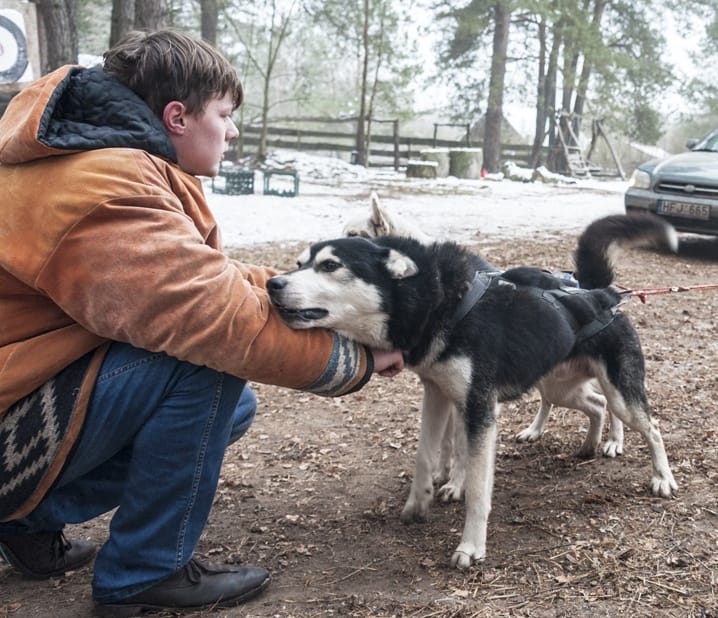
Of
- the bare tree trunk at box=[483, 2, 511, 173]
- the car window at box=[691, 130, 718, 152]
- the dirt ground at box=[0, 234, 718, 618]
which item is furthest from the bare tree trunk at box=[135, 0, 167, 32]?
the bare tree trunk at box=[483, 2, 511, 173]

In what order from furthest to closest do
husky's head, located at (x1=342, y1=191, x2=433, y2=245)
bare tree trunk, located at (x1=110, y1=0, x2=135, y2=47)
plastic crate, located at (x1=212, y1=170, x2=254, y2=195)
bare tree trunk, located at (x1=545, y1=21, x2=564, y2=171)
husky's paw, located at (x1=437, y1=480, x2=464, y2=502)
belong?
bare tree trunk, located at (x1=545, y1=21, x2=564, y2=171), plastic crate, located at (x1=212, y1=170, x2=254, y2=195), bare tree trunk, located at (x1=110, y1=0, x2=135, y2=47), husky's head, located at (x1=342, y1=191, x2=433, y2=245), husky's paw, located at (x1=437, y1=480, x2=464, y2=502)

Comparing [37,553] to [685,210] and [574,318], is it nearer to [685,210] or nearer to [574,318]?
[574,318]

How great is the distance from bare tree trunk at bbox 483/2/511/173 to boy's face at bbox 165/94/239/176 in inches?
894

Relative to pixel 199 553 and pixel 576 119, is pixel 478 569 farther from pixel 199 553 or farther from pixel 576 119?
pixel 576 119

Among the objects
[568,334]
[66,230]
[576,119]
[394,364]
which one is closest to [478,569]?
[394,364]

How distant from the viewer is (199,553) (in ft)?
8.21

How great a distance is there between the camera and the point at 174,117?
6.66 ft

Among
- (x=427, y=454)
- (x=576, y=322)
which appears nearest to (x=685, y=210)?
(x=576, y=322)

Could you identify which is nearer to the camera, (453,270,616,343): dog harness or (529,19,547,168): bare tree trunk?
(453,270,616,343): dog harness

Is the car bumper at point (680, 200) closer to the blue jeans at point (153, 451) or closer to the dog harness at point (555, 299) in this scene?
the dog harness at point (555, 299)

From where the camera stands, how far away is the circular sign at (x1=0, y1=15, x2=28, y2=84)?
22.2 feet

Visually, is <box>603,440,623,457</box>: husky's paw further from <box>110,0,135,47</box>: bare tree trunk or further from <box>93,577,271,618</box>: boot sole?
<box>110,0,135,47</box>: bare tree trunk

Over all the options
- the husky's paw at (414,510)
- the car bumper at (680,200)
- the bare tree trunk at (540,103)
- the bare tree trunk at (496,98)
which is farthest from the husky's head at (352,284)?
the bare tree trunk at (540,103)

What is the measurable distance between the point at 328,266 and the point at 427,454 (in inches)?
33.5
